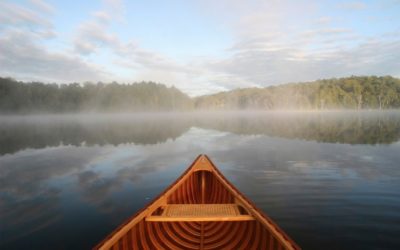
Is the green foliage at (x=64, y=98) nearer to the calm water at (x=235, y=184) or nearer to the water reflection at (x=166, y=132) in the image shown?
the water reflection at (x=166, y=132)

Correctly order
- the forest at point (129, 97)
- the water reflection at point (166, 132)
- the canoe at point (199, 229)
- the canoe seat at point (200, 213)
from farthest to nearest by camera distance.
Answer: the forest at point (129, 97) → the water reflection at point (166, 132) → the canoe seat at point (200, 213) → the canoe at point (199, 229)

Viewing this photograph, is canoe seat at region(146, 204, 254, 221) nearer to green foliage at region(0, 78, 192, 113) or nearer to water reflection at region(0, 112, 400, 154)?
water reflection at region(0, 112, 400, 154)

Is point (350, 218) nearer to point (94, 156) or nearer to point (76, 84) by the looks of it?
point (94, 156)

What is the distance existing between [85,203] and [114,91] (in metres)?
195

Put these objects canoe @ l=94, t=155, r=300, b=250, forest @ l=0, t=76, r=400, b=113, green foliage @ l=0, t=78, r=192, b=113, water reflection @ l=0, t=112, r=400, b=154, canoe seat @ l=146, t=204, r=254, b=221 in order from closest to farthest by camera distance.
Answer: canoe @ l=94, t=155, r=300, b=250, canoe seat @ l=146, t=204, r=254, b=221, water reflection @ l=0, t=112, r=400, b=154, green foliage @ l=0, t=78, r=192, b=113, forest @ l=0, t=76, r=400, b=113

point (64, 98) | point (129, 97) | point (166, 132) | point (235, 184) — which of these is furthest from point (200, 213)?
point (129, 97)

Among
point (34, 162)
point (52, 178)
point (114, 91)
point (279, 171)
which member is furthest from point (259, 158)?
point (114, 91)

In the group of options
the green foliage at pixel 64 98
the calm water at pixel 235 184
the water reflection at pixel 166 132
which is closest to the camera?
the calm water at pixel 235 184

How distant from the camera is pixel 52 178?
1437 centimetres

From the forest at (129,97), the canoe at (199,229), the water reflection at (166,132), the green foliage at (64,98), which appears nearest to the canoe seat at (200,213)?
the canoe at (199,229)

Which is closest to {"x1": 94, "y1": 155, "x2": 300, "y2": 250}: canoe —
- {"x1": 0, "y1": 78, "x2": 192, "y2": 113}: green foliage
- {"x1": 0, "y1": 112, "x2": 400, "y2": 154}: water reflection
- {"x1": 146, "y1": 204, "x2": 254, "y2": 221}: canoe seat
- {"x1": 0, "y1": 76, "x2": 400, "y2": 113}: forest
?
{"x1": 146, "y1": 204, "x2": 254, "y2": 221}: canoe seat

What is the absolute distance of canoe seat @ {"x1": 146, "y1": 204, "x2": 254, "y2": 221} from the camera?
5.81 m

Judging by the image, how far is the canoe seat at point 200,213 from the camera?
581 centimetres

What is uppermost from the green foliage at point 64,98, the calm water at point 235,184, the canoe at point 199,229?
the green foliage at point 64,98
